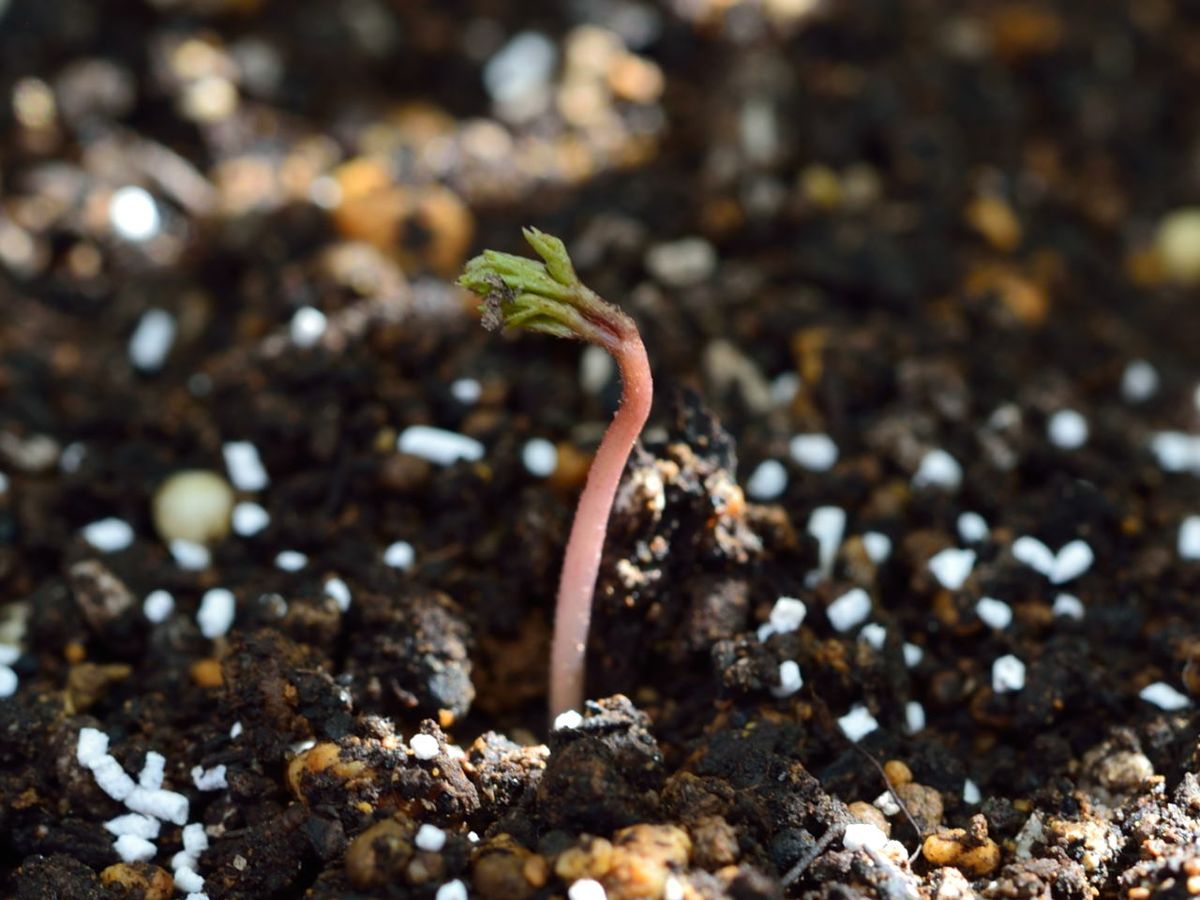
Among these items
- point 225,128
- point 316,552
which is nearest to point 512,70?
point 225,128

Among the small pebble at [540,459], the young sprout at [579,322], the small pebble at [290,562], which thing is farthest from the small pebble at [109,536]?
the young sprout at [579,322]

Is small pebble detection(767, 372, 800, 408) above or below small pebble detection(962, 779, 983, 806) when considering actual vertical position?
above

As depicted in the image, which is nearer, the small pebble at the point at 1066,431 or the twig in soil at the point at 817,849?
the twig in soil at the point at 817,849

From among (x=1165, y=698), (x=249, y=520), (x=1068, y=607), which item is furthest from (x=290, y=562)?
(x=1165, y=698)

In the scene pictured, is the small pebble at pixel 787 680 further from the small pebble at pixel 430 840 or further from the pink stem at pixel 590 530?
the small pebble at pixel 430 840

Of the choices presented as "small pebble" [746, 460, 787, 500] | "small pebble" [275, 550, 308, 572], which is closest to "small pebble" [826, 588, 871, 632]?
"small pebble" [746, 460, 787, 500]

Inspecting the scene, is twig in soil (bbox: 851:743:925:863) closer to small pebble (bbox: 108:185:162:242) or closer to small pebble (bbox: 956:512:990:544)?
small pebble (bbox: 956:512:990:544)

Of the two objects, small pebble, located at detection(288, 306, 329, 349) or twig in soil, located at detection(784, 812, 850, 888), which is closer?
twig in soil, located at detection(784, 812, 850, 888)
